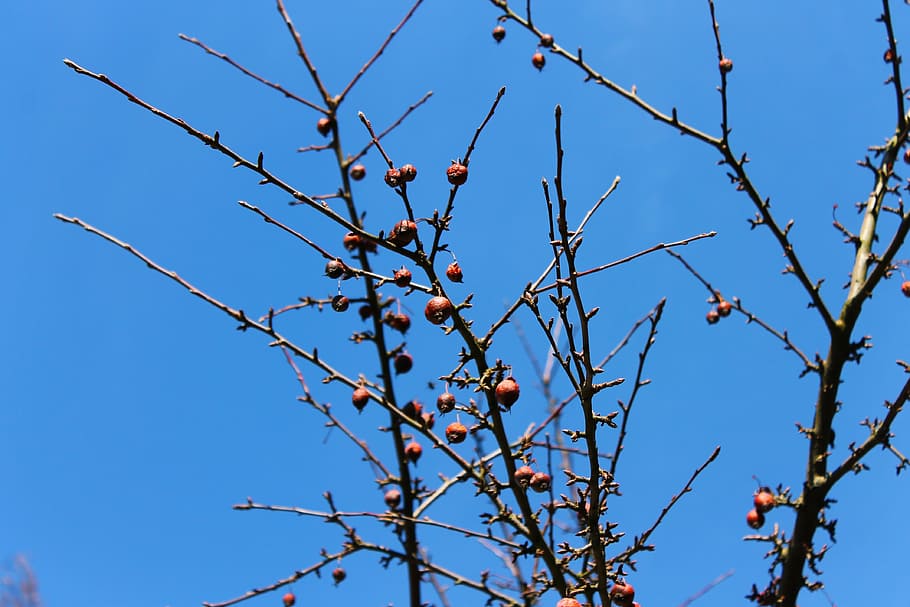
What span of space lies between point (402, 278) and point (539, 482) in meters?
0.98

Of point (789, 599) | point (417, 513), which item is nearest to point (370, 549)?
point (417, 513)

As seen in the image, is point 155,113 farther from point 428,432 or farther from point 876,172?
point 876,172

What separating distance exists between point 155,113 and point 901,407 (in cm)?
293

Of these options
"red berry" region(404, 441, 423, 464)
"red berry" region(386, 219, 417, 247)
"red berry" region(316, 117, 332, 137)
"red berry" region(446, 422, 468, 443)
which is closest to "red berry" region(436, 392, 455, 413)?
"red berry" region(446, 422, 468, 443)

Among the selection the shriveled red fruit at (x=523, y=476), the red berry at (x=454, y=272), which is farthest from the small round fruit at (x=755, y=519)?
the red berry at (x=454, y=272)

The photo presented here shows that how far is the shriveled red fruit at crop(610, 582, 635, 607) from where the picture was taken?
2.65 metres

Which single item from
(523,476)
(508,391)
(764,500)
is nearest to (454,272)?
(508,391)

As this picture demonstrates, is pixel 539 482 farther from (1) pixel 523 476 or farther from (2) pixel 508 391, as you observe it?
(2) pixel 508 391

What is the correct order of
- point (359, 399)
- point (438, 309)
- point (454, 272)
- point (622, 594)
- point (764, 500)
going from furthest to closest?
point (359, 399)
point (764, 500)
point (454, 272)
point (622, 594)
point (438, 309)

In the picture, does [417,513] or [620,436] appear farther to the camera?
[417,513]

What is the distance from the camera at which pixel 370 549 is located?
367 centimetres

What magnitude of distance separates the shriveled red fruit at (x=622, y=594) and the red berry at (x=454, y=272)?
49.9 inches

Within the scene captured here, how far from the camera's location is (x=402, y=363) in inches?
162

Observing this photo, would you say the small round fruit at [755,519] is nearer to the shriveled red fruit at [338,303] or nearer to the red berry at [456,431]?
the red berry at [456,431]
